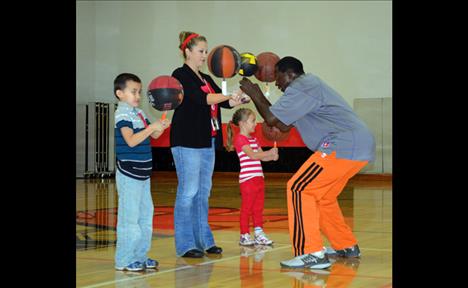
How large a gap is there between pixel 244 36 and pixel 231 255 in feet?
48.2

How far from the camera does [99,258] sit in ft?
21.6

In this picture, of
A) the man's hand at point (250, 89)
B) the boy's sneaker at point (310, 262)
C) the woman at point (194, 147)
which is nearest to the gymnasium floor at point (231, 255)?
the boy's sneaker at point (310, 262)

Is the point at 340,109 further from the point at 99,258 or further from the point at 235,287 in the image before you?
the point at 99,258

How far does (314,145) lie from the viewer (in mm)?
6273

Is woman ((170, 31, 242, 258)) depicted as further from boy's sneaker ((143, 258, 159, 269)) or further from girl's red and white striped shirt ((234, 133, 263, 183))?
girl's red and white striped shirt ((234, 133, 263, 183))

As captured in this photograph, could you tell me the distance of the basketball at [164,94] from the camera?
576cm

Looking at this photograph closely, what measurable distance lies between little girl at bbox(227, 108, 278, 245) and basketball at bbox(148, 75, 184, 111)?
1997 millimetres

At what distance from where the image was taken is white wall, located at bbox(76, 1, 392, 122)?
19188mm

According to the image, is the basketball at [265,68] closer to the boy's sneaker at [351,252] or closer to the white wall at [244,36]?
the boy's sneaker at [351,252]

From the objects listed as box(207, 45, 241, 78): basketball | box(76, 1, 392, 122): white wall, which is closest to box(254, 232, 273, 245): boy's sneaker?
box(207, 45, 241, 78): basketball

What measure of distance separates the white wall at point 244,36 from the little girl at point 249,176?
9448 mm
